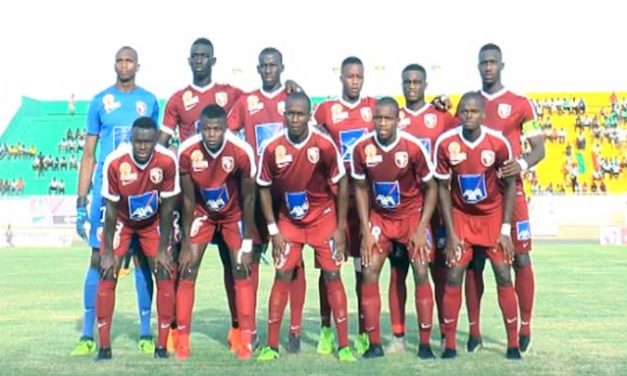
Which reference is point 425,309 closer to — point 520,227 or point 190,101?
point 520,227

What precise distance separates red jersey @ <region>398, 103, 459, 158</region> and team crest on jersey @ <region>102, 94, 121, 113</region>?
2.63 meters

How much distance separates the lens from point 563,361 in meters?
7.47

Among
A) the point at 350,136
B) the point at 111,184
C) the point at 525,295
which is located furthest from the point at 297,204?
the point at 525,295

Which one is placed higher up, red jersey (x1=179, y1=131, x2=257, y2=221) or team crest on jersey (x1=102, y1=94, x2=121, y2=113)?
team crest on jersey (x1=102, y1=94, x2=121, y2=113)

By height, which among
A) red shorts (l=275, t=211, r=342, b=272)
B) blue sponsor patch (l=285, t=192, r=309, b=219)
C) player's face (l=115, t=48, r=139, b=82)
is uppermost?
player's face (l=115, t=48, r=139, b=82)

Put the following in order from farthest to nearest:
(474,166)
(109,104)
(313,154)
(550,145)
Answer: (550,145)
(109,104)
(313,154)
(474,166)

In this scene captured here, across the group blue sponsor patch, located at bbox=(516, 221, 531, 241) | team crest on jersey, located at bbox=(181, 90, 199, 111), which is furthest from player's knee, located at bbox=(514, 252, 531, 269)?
team crest on jersey, located at bbox=(181, 90, 199, 111)

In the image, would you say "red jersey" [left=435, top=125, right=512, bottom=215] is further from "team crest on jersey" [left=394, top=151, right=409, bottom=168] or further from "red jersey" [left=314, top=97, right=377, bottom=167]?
"red jersey" [left=314, top=97, right=377, bottom=167]

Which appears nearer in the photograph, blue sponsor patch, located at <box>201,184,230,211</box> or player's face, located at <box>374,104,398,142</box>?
player's face, located at <box>374,104,398,142</box>

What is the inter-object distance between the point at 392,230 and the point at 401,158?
64 centimetres

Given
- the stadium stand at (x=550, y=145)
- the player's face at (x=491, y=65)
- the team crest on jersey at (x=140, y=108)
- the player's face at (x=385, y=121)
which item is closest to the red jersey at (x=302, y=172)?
the player's face at (x=385, y=121)

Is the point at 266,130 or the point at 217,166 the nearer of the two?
the point at 217,166

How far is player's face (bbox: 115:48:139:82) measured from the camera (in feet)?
27.7

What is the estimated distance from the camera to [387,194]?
784cm
